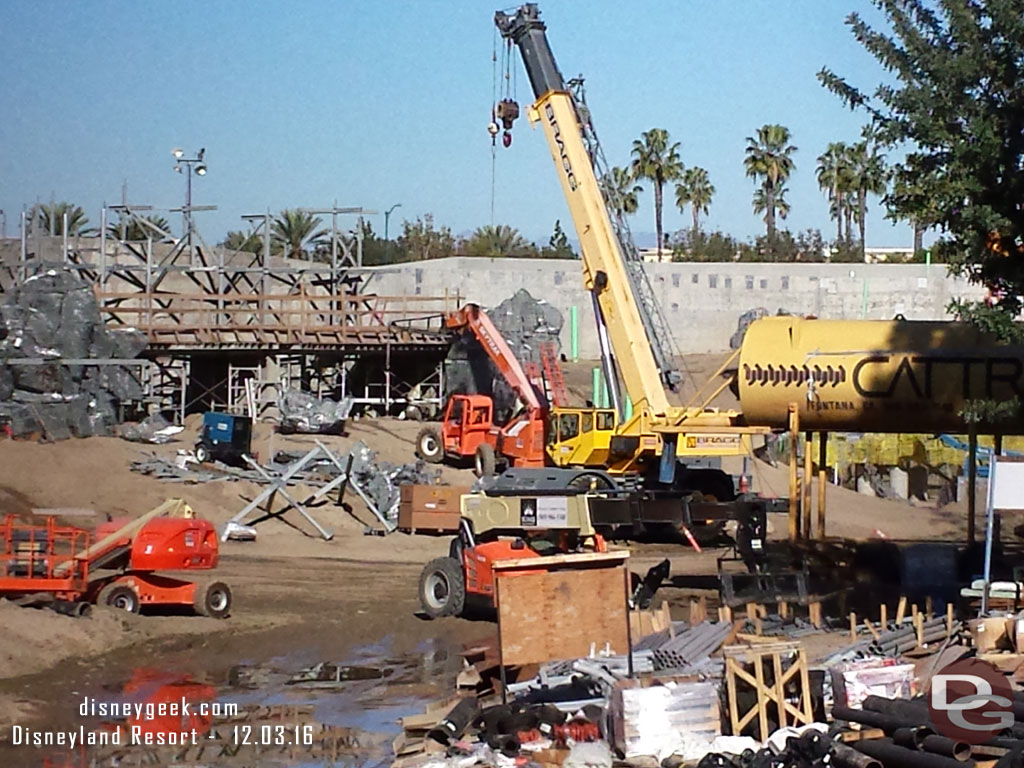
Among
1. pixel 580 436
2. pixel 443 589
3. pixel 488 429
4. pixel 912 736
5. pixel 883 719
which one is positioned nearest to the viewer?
pixel 912 736

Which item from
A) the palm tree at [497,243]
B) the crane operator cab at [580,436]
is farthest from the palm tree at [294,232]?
the crane operator cab at [580,436]

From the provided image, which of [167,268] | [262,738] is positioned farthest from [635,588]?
[167,268]

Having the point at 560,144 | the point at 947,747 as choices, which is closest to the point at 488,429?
the point at 560,144

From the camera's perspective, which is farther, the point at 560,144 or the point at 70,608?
the point at 560,144

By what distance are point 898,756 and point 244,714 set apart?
6896 mm

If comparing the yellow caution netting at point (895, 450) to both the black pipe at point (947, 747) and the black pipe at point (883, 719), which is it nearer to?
the black pipe at point (883, 719)

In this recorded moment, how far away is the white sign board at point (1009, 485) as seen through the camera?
16.9 metres

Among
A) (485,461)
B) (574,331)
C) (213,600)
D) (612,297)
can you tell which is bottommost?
(213,600)

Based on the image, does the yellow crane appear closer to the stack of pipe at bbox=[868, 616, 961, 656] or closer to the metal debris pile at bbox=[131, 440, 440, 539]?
the metal debris pile at bbox=[131, 440, 440, 539]

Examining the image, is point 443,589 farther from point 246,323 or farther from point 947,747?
point 246,323

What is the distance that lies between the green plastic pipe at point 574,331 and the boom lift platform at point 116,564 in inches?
1475

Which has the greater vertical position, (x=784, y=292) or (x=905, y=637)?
(x=784, y=292)

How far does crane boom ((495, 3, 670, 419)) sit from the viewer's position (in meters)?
28.9

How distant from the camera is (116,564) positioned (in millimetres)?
20531
